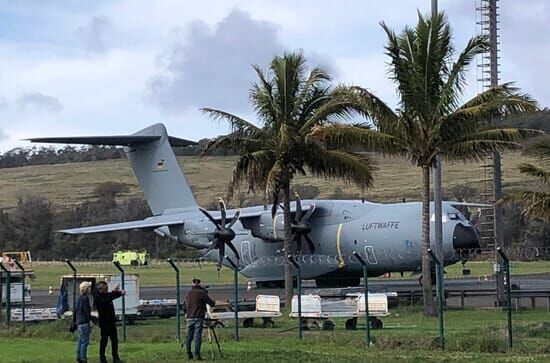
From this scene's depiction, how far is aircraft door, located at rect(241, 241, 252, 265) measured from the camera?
47.3m

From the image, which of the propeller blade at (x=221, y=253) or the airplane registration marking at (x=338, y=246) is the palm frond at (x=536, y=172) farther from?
the propeller blade at (x=221, y=253)

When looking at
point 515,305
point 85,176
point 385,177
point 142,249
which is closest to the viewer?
point 515,305

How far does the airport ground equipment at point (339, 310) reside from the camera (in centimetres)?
2361

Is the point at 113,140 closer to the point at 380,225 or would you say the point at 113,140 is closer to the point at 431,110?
the point at 380,225

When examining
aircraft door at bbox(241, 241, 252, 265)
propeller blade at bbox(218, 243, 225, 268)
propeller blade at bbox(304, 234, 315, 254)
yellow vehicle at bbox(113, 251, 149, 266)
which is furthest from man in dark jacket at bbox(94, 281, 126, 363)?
yellow vehicle at bbox(113, 251, 149, 266)

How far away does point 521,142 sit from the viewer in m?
27.8

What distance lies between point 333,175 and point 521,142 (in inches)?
317

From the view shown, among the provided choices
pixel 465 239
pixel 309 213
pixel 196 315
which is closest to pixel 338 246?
pixel 309 213

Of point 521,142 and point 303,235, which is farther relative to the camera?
point 303,235

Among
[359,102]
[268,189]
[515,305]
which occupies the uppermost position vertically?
[359,102]

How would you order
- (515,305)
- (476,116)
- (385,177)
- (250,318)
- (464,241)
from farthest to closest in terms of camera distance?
1. (385,177)
2. (464,241)
3. (515,305)
4. (476,116)
5. (250,318)

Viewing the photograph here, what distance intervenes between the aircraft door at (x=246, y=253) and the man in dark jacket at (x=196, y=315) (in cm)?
2777

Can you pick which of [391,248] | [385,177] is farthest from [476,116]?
[385,177]

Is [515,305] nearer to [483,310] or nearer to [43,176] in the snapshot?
[483,310]
